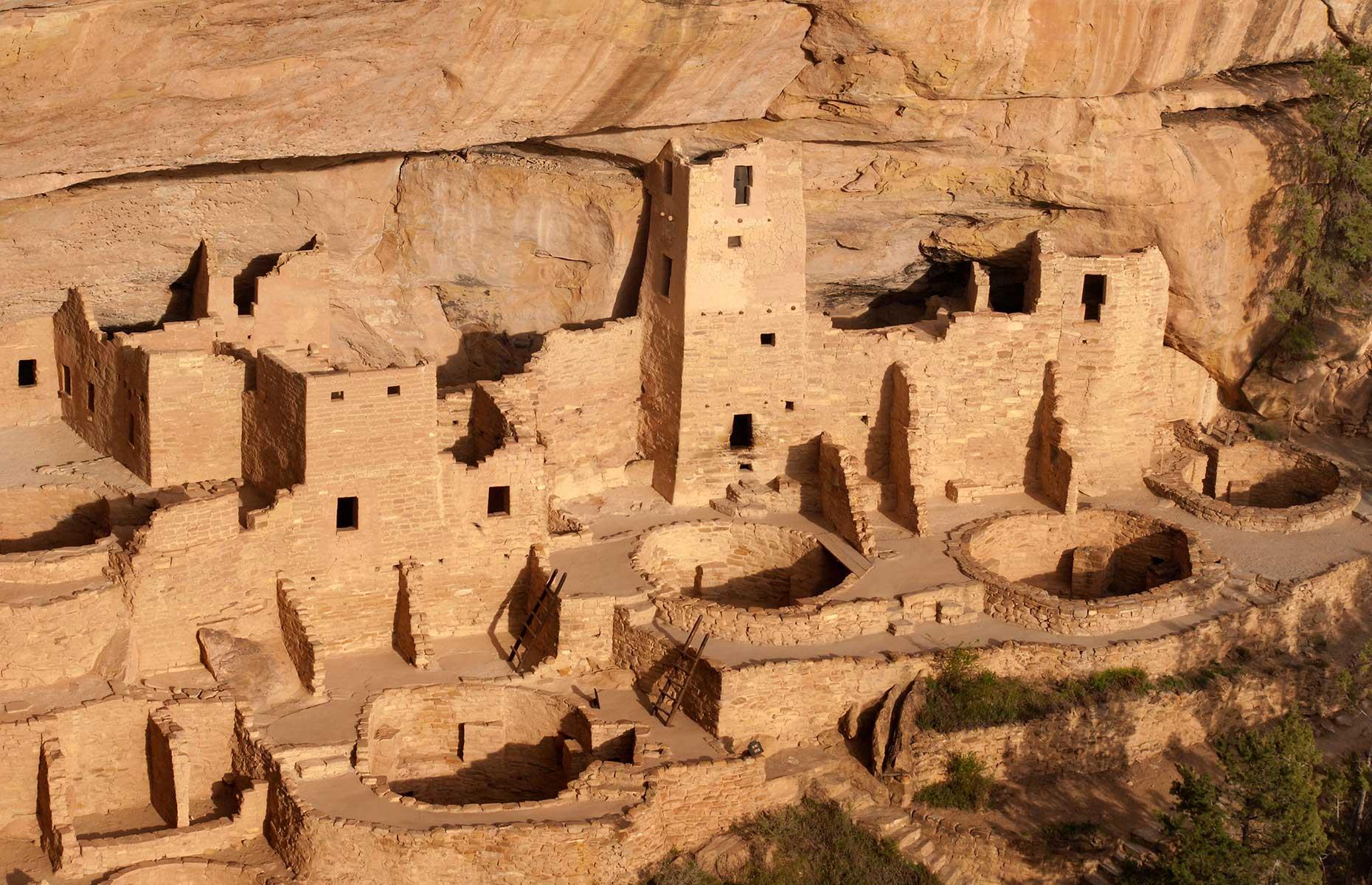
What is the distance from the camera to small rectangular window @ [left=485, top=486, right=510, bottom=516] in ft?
106

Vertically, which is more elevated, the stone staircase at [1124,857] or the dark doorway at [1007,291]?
the dark doorway at [1007,291]

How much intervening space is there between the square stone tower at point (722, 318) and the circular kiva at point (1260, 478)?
6.97m

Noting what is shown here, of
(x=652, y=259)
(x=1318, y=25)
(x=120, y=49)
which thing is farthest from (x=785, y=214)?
(x=120, y=49)

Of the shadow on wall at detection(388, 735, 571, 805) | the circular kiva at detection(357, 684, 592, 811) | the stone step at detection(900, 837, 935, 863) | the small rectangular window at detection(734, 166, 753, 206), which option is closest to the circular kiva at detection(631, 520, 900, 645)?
the circular kiva at detection(357, 684, 592, 811)

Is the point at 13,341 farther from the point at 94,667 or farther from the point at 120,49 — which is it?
the point at 120,49

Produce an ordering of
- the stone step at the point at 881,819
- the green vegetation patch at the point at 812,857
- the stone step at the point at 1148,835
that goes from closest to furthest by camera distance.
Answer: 1. the green vegetation patch at the point at 812,857
2. the stone step at the point at 881,819
3. the stone step at the point at 1148,835

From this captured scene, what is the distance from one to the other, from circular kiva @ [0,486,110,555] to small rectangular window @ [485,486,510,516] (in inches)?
212

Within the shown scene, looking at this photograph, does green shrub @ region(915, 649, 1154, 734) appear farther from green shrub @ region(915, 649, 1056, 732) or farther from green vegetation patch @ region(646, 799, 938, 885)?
green vegetation patch @ region(646, 799, 938, 885)

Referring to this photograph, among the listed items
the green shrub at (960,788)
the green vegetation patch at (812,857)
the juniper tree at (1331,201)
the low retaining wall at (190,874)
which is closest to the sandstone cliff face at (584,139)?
the juniper tree at (1331,201)

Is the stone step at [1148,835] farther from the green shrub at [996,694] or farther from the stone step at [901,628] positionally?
the stone step at [901,628]

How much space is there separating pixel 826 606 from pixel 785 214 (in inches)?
250

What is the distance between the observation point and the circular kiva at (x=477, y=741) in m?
30.6

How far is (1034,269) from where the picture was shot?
36.2m

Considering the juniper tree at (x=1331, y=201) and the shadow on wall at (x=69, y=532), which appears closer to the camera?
the shadow on wall at (x=69, y=532)
